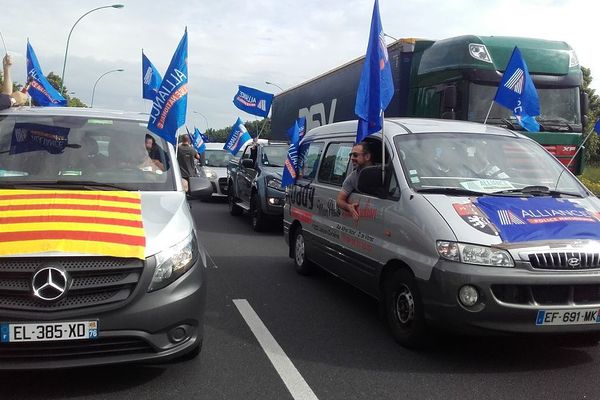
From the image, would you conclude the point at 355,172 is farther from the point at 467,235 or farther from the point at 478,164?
the point at 467,235

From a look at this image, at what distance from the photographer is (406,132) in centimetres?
546

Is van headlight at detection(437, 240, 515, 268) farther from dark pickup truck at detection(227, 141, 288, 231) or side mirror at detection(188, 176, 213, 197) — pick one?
dark pickup truck at detection(227, 141, 288, 231)

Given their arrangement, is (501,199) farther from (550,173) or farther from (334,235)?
(334,235)

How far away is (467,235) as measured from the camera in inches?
161

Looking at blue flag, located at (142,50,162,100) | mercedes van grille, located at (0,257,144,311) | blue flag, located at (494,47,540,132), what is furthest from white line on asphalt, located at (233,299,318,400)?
blue flag, located at (142,50,162,100)

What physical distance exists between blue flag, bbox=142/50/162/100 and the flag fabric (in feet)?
20.9

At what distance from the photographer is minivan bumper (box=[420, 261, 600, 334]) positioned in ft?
12.9

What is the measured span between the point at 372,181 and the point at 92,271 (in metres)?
2.59

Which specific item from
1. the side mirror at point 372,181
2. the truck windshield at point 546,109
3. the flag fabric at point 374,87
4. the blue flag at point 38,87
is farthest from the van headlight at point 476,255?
the blue flag at point 38,87

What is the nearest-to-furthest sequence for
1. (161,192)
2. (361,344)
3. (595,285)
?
(595,285)
(161,192)
(361,344)

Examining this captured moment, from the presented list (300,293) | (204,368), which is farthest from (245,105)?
(204,368)

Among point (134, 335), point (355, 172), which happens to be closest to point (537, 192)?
point (355, 172)

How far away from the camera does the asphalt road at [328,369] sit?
12.3ft

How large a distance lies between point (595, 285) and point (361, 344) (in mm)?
1793
